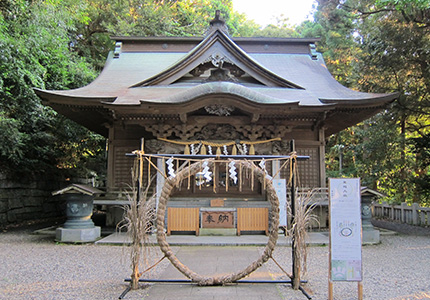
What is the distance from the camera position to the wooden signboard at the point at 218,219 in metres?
9.10

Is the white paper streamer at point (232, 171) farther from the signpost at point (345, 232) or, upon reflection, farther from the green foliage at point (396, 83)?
the green foliage at point (396, 83)

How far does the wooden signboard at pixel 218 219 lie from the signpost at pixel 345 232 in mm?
5196

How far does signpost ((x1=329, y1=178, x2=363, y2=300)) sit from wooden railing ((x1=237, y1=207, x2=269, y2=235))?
5154mm

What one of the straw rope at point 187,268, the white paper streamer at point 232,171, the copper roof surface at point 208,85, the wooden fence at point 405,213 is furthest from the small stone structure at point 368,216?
the straw rope at point 187,268

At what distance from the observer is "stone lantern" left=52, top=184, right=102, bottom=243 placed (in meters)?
8.27

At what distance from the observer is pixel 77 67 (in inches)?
522

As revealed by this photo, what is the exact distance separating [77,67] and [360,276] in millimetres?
13080

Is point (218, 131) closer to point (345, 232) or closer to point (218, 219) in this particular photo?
point (218, 219)

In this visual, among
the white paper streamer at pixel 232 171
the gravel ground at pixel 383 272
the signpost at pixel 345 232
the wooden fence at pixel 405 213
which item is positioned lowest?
the gravel ground at pixel 383 272

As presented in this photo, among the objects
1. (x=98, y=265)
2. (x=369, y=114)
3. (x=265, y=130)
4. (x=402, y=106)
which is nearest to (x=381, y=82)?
(x=402, y=106)

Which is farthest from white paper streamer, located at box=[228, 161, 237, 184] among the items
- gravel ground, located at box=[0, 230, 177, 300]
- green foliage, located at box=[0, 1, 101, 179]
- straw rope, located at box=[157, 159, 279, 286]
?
green foliage, located at box=[0, 1, 101, 179]

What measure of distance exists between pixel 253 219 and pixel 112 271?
4.66 metres

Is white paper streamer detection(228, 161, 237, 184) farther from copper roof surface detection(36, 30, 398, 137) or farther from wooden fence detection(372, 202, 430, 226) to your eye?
wooden fence detection(372, 202, 430, 226)

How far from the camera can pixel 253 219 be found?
920 cm
